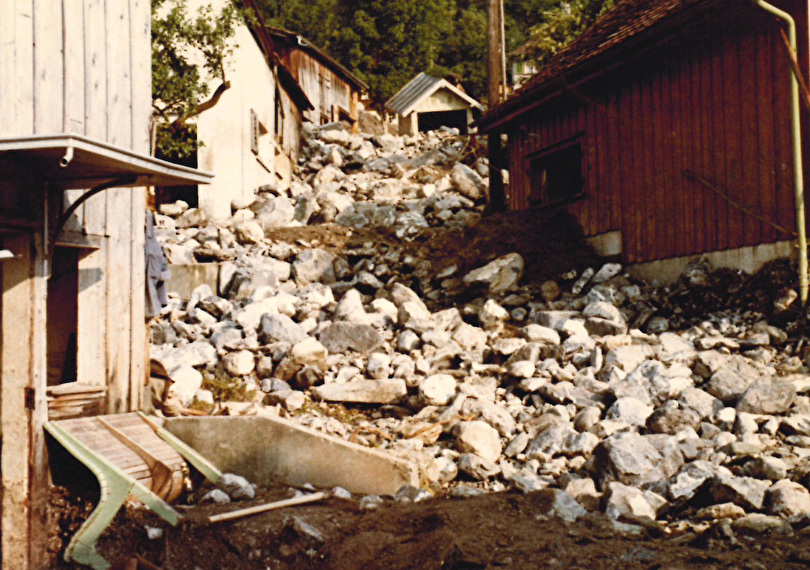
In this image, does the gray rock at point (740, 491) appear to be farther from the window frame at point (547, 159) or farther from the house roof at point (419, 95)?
the house roof at point (419, 95)

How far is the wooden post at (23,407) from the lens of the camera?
5.13 metres

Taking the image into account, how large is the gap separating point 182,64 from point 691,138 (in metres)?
9.89

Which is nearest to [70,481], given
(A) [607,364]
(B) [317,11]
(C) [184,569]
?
(C) [184,569]

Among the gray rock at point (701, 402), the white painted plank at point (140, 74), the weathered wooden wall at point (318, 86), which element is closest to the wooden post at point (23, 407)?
the white painted plank at point (140, 74)

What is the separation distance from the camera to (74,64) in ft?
19.1

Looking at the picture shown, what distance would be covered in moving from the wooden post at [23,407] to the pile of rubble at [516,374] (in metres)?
1.71

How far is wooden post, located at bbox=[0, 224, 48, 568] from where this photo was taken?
513 centimetres

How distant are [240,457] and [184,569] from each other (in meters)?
1.36

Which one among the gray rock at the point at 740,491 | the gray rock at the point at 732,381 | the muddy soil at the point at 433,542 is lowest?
the muddy soil at the point at 433,542

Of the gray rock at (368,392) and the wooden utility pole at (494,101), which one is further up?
the wooden utility pole at (494,101)

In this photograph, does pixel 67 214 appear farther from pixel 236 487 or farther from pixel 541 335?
pixel 541 335

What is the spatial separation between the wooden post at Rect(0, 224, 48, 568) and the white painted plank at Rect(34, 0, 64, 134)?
870mm

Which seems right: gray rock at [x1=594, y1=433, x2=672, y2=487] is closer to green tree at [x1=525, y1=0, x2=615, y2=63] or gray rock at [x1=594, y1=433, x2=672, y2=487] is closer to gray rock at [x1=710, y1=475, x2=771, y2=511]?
gray rock at [x1=710, y1=475, x2=771, y2=511]

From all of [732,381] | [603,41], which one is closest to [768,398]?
[732,381]
